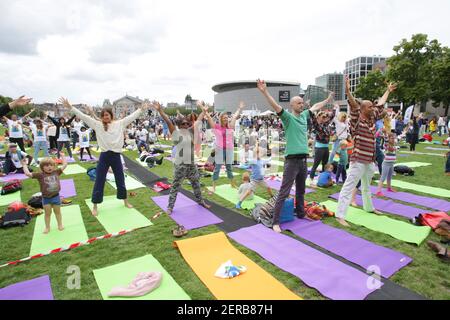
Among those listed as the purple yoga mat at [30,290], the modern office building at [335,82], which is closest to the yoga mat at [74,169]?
the purple yoga mat at [30,290]

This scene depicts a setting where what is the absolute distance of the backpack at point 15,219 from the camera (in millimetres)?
5266

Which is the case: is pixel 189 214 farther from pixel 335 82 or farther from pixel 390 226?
pixel 335 82

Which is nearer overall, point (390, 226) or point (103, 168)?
point (390, 226)

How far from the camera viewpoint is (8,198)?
7.38 m

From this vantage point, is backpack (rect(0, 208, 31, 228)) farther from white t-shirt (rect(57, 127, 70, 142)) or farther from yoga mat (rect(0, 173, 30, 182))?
white t-shirt (rect(57, 127, 70, 142))

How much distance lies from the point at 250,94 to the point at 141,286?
82.0 meters

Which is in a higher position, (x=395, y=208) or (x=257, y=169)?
(x=257, y=169)

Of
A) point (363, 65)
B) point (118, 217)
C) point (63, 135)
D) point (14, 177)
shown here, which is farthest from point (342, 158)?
point (363, 65)

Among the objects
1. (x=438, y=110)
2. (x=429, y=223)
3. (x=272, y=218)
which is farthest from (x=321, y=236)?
(x=438, y=110)

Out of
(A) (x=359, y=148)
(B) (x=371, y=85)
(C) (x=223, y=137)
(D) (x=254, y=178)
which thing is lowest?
(D) (x=254, y=178)

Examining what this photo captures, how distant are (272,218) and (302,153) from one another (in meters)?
1.40

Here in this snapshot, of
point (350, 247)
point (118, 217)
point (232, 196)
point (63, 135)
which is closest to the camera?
point (350, 247)

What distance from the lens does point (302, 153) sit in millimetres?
4770

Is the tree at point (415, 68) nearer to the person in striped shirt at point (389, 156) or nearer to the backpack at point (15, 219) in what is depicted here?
the person in striped shirt at point (389, 156)
